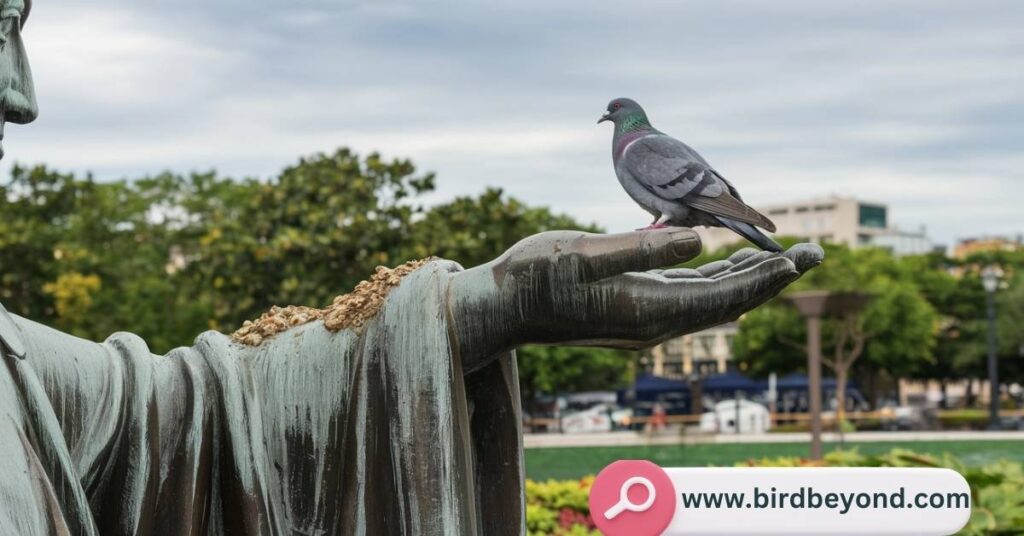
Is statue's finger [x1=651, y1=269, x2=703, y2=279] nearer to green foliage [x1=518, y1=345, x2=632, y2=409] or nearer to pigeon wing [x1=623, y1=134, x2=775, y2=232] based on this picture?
pigeon wing [x1=623, y1=134, x2=775, y2=232]

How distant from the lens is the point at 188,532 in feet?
8.02

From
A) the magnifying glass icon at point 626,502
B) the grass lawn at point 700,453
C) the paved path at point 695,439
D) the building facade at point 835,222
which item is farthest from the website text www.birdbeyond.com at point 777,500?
the building facade at point 835,222

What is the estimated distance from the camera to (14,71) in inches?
94.3

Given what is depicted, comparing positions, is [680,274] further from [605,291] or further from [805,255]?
[805,255]

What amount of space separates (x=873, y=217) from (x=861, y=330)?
74.7 metres

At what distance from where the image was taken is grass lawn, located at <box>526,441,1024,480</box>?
20.4 meters

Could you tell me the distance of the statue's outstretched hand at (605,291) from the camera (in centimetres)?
238

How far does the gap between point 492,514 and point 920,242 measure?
114728 mm

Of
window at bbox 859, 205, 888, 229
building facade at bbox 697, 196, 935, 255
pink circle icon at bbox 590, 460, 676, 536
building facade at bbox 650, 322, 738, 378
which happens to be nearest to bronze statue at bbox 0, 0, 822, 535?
pink circle icon at bbox 590, 460, 676, 536

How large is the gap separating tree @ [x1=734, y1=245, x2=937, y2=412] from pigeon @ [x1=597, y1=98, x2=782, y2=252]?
4688 centimetres

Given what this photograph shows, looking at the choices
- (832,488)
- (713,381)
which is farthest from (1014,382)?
(832,488)

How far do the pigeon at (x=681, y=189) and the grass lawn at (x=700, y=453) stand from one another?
15993 mm

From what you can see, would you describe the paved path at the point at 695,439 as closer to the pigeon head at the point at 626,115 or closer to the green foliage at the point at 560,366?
the green foliage at the point at 560,366

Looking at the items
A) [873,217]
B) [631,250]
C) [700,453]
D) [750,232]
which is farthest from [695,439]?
[873,217]
